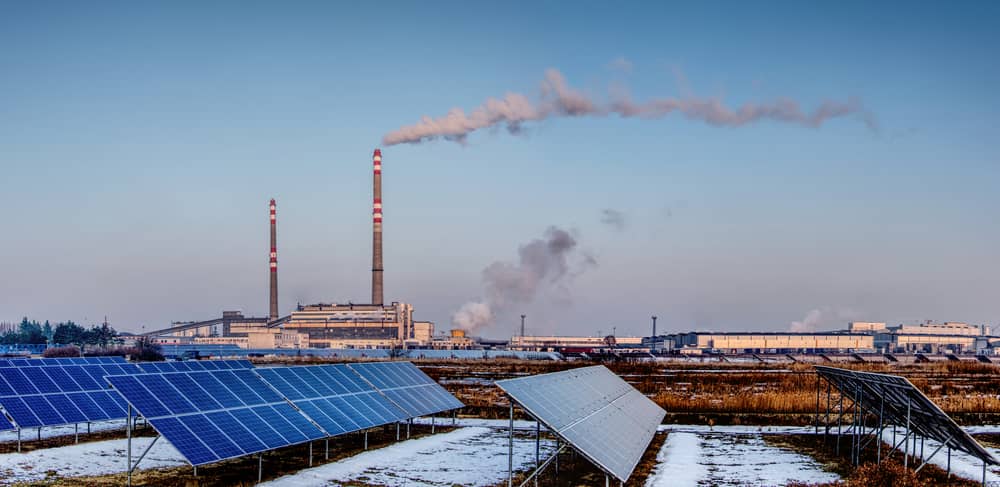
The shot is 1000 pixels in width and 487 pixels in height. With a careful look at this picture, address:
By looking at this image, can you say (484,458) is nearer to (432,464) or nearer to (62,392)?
(432,464)

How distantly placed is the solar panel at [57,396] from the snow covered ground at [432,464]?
9.56 metres

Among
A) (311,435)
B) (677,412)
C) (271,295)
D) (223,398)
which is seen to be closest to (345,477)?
(311,435)

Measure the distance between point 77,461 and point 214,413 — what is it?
5533mm

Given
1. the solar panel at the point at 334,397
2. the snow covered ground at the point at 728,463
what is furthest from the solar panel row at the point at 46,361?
the snow covered ground at the point at 728,463

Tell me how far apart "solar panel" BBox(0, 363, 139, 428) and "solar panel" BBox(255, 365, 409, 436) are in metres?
5.94

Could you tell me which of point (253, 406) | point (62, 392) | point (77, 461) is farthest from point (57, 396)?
point (253, 406)

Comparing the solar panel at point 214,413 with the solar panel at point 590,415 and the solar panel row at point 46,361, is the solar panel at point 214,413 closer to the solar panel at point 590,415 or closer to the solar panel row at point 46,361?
the solar panel at point 590,415

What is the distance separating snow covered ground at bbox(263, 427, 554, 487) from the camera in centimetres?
2252

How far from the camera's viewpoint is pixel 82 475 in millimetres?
22812

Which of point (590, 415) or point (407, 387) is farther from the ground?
point (590, 415)

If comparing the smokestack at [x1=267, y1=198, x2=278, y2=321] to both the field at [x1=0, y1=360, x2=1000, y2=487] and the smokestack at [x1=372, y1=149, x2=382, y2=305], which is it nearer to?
the smokestack at [x1=372, y1=149, x2=382, y2=305]

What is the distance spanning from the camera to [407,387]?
34656 mm

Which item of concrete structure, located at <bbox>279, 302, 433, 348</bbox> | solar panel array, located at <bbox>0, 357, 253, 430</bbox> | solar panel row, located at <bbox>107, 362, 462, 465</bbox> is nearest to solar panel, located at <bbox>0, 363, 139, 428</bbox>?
solar panel array, located at <bbox>0, 357, 253, 430</bbox>

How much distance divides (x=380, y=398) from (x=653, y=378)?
3839 cm
